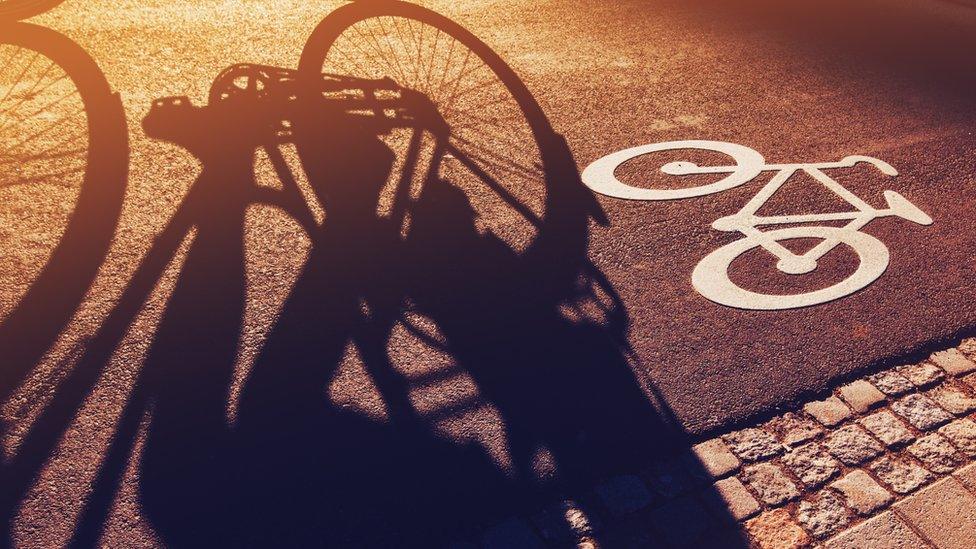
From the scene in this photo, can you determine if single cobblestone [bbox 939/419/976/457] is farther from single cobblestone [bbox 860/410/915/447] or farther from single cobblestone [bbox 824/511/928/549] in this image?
single cobblestone [bbox 824/511/928/549]

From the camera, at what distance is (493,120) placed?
6.69 m

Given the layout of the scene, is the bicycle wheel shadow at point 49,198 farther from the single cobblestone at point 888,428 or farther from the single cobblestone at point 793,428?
the single cobblestone at point 888,428

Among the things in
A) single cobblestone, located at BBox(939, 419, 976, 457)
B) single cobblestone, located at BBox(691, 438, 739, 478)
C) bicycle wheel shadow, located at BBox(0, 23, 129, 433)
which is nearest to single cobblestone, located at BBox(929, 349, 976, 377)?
single cobblestone, located at BBox(939, 419, 976, 457)

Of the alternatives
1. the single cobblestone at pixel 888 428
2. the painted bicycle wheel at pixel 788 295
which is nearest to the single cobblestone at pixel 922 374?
the single cobblestone at pixel 888 428

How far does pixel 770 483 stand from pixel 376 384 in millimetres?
2144

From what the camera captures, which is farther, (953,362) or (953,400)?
(953,362)

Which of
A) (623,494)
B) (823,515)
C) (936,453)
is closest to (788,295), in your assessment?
(936,453)

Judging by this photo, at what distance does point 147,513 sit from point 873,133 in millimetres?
6704

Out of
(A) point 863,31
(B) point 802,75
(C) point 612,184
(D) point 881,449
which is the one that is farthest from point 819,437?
(A) point 863,31

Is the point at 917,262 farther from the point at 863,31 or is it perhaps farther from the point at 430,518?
the point at 863,31

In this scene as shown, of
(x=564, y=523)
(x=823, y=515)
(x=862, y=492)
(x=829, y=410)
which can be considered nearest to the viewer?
(x=564, y=523)

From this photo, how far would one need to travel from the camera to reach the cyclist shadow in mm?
3521

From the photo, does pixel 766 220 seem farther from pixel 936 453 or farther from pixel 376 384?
pixel 376 384

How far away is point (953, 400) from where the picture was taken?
4.28 meters
